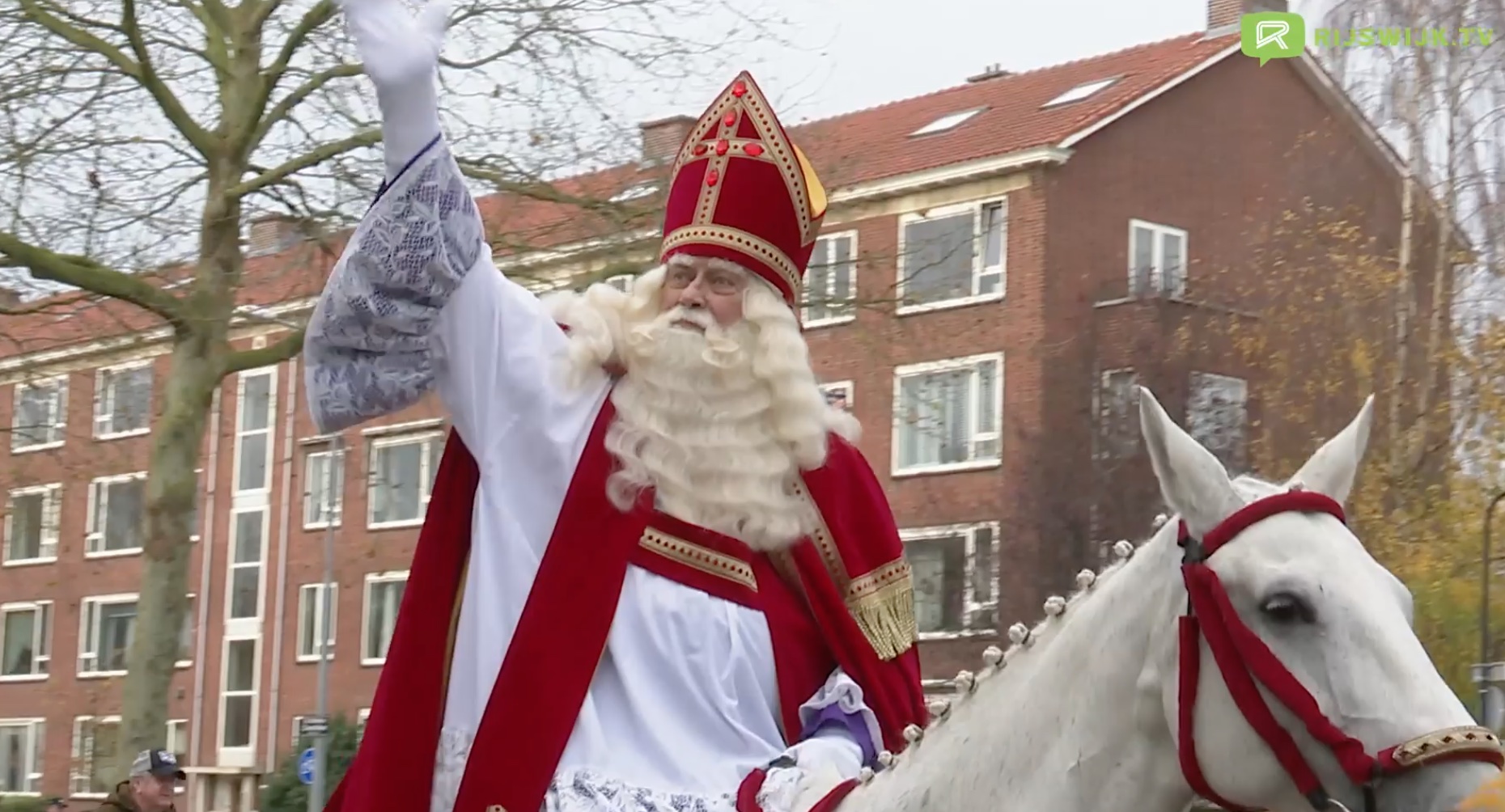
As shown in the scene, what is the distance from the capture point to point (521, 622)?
423 cm

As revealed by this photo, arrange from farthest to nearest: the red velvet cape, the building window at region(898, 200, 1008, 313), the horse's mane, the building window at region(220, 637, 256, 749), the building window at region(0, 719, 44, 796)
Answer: the building window at region(0, 719, 44, 796)
the building window at region(220, 637, 256, 749)
the building window at region(898, 200, 1008, 313)
the red velvet cape
the horse's mane

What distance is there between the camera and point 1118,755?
3582 mm

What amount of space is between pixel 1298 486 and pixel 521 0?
14444mm

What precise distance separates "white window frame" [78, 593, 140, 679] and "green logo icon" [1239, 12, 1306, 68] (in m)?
27.3

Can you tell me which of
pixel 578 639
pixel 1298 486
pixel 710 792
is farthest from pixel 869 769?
pixel 1298 486

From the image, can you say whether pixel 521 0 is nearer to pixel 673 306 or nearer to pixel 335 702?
pixel 673 306

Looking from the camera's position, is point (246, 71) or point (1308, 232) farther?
point (1308, 232)

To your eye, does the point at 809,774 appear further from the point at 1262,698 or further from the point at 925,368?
the point at 925,368

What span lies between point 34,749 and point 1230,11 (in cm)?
3008

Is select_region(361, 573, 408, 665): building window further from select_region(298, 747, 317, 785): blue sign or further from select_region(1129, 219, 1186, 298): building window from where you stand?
select_region(1129, 219, 1186, 298): building window

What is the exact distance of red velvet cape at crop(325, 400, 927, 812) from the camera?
4.29 meters

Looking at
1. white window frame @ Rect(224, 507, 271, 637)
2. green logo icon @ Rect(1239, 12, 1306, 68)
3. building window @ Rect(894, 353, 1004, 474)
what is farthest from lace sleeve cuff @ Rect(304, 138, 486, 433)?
white window frame @ Rect(224, 507, 271, 637)

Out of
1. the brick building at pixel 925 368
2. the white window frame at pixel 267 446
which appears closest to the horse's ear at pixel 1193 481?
the brick building at pixel 925 368

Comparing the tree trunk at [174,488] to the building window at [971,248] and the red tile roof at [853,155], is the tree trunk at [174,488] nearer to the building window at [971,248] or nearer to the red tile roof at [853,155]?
the red tile roof at [853,155]
